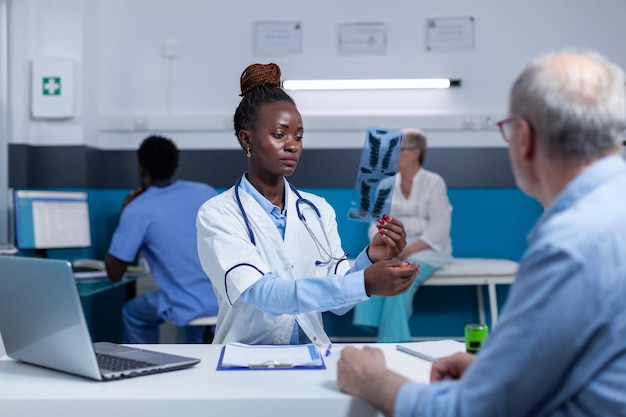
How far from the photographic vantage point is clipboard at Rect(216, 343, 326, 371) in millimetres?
1391

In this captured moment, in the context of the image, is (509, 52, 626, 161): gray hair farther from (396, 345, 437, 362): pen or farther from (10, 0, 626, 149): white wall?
(10, 0, 626, 149): white wall

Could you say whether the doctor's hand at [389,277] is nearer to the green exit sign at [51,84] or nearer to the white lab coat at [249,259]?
the white lab coat at [249,259]

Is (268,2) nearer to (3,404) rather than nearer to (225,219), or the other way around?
(225,219)

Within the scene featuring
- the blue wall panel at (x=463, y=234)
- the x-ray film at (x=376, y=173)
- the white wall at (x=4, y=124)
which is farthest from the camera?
the blue wall panel at (x=463, y=234)

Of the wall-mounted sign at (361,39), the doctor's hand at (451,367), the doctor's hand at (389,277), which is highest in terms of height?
the wall-mounted sign at (361,39)

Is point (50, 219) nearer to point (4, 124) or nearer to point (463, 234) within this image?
point (4, 124)

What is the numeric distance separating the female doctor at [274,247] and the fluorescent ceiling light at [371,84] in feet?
8.77

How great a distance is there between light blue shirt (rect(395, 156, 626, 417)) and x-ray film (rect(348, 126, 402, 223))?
92 centimetres

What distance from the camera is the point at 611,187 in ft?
3.07

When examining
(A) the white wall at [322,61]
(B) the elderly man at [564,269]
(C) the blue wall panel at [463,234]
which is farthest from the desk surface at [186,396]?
(A) the white wall at [322,61]

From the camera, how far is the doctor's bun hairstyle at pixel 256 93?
196 cm

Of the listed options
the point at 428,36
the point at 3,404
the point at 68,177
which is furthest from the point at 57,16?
the point at 3,404

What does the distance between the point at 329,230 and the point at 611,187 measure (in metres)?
1.18

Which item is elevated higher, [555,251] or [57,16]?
[57,16]
